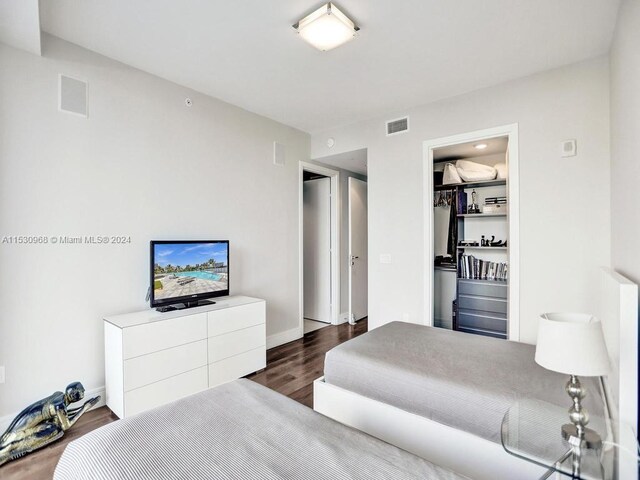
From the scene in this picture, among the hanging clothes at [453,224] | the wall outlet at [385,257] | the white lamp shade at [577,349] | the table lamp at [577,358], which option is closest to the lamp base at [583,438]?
the table lamp at [577,358]

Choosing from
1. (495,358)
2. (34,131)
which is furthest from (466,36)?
(34,131)

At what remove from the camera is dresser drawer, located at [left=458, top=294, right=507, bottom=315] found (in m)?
3.71

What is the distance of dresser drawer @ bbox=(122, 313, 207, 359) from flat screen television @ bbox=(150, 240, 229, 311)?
0.86ft

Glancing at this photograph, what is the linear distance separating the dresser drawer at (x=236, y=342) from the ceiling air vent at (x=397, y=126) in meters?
2.51

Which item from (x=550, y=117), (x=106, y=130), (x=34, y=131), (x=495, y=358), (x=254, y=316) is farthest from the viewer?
(x=254, y=316)

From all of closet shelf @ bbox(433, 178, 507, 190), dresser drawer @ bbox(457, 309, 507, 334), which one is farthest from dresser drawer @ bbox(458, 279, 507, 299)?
closet shelf @ bbox(433, 178, 507, 190)

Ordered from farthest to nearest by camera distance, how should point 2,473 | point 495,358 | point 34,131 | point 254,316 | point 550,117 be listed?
point 254,316 < point 550,117 < point 34,131 < point 495,358 < point 2,473

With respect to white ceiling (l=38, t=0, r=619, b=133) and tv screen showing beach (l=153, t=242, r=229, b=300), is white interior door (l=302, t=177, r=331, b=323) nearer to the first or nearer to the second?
white ceiling (l=38, t=0, r=619, b=133)

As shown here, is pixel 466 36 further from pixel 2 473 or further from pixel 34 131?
pixel 2 473

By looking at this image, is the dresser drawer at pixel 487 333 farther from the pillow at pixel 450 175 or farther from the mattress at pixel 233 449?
the mattress at pixel 233 449

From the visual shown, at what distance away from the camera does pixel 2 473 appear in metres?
1.85

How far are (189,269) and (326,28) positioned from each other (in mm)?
2167

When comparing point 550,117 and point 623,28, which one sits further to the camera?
point 550,117

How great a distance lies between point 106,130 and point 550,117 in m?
3.62
